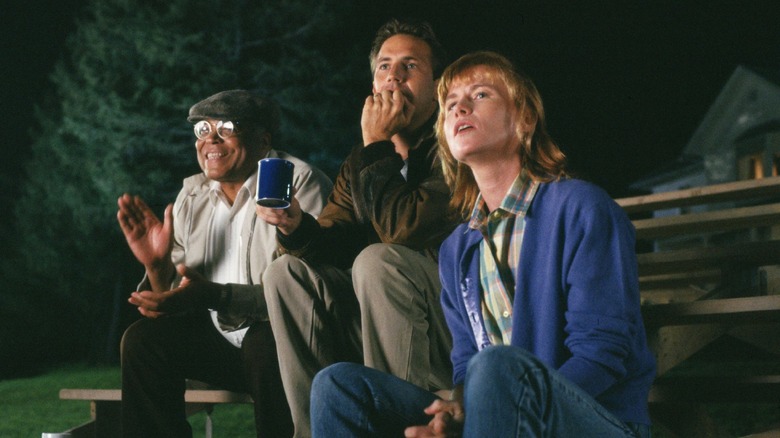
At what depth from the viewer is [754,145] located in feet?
81.8

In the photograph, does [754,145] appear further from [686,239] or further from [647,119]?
[647,119]

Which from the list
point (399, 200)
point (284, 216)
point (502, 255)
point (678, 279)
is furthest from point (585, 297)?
point (678, 279)

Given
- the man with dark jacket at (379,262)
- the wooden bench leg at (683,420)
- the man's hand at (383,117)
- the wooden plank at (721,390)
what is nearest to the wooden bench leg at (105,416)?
the man with dark jacket at (379,262)

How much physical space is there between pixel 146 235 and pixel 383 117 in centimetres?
114

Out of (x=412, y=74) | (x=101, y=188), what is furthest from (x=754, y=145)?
(x=412, y=74)

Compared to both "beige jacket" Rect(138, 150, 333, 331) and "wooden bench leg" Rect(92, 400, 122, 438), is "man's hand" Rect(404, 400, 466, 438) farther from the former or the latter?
"wooden bench leg" Rect(92, 400, 122, 438)

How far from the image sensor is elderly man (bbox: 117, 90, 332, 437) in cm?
319

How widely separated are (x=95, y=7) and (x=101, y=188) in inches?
134

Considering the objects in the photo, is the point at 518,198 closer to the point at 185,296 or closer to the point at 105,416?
the point at 185,296

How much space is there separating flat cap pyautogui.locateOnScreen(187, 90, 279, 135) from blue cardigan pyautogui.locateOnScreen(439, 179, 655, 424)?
197cm

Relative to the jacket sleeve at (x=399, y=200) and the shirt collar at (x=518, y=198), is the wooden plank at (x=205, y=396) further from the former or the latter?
the shirt collar at (x=518, y=198)

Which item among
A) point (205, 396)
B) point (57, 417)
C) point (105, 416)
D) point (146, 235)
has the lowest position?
point (57, 417)

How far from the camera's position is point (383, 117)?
3.04 m

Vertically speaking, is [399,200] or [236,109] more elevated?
[236,109]
